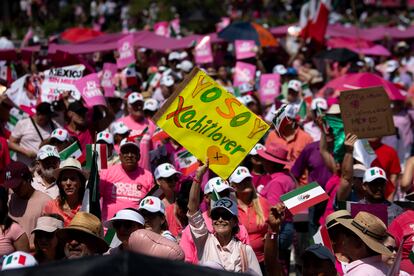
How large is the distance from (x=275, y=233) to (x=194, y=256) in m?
0.60

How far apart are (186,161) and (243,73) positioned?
6377mm

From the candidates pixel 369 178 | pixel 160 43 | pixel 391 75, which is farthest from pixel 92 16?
pixel 369 178

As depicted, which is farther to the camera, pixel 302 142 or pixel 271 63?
pixel 271 63

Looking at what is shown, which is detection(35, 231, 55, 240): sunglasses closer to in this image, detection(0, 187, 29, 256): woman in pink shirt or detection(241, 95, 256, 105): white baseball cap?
detection(0, 187, 29, 256): woman in pink shirt

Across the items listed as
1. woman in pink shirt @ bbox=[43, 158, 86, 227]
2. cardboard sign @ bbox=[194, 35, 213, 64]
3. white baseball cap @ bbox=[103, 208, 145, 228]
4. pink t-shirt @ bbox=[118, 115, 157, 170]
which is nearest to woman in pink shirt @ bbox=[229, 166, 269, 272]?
woman in pink shirt @ bbox=[43, 158, 86, 227]

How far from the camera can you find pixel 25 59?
54.2 ft

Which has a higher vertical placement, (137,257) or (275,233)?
(137,257)

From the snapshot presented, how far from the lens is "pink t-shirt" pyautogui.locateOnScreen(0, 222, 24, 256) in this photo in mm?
6762

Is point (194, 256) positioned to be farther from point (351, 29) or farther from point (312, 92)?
point (351, 29)

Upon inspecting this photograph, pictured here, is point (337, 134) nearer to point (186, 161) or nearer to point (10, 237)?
point (186, 161)

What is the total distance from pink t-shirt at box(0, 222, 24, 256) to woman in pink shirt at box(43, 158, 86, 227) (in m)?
0.87

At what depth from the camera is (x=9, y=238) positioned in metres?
6.82

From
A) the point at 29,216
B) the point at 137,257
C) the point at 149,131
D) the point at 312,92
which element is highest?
the point at 137,257

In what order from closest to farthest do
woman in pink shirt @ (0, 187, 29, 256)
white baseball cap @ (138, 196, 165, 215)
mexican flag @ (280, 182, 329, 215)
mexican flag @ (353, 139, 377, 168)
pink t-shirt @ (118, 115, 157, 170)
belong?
woman in pink shirt @ (0, 187, 29, 256)
white baseball cap @ (138, 196, 165, 215)
mexican flag @ (280, 182, 329, 215)
mexican flag @ (353, 139, 377, 168)
pink t-shirt @ (118, 115, 157, 170)
